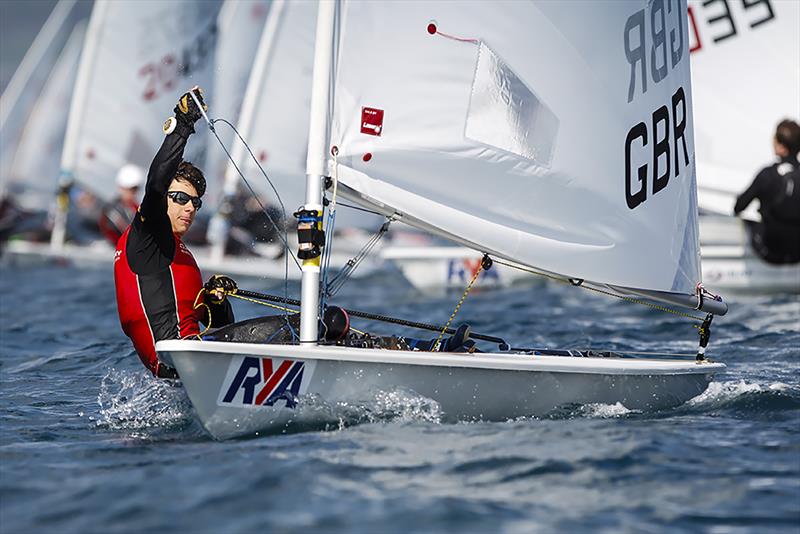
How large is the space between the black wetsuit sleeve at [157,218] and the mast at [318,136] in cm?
47

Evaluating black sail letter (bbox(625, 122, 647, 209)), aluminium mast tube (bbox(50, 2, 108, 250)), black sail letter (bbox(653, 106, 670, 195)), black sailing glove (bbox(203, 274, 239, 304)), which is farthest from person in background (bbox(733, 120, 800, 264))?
aluminium mast tube (bbox(50, 2, 108, 250))

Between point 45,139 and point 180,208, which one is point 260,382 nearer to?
point 180,208

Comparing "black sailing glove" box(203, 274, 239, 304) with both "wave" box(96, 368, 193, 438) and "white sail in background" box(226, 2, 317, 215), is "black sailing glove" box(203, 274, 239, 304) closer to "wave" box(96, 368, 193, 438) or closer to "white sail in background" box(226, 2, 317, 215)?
"wave" box(96, 368, 193, 438)

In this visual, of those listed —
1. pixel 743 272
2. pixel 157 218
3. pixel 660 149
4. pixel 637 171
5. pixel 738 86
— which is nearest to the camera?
pixel 157 218

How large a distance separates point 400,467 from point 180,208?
4.83 ft

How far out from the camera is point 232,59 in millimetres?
14633

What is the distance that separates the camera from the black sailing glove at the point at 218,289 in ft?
15.3

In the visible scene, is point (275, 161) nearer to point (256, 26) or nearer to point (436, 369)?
point (256, 26)

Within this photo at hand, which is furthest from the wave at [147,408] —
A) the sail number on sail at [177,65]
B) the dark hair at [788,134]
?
the sail number on sail at [177,65]

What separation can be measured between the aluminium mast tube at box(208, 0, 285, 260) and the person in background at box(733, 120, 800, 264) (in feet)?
18.1

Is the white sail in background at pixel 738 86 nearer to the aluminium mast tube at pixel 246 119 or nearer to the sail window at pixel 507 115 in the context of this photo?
the aluminium mast tube at pixel 246 119

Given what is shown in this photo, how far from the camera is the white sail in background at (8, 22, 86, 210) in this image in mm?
18359

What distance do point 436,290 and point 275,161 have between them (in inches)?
108

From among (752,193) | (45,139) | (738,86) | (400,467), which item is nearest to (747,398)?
(400,467)
